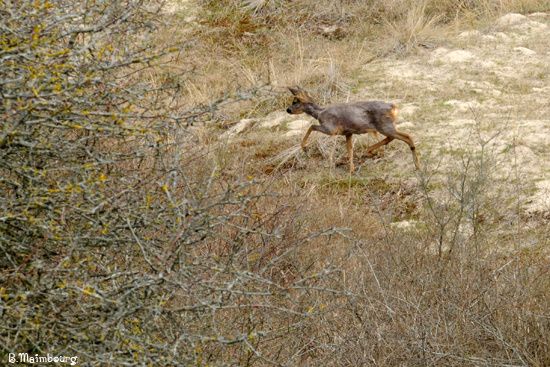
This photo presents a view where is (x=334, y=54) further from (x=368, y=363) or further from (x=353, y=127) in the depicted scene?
(x=368, y=363)

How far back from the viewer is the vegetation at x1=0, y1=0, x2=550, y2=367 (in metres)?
3.63

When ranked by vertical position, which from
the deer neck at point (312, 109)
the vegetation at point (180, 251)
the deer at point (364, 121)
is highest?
the vegetation at point (180, 251)

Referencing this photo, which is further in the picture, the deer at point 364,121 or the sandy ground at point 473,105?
the deer at point 364,121

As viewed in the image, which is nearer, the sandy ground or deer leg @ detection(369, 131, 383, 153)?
the sandy ground

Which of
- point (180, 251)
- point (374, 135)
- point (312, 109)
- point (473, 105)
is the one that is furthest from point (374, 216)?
point (180, 251)

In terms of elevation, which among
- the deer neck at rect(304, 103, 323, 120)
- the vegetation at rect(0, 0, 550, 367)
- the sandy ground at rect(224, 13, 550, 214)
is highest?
the vegetation at rect(0, 0, 550, 367)

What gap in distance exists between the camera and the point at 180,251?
11.8ft

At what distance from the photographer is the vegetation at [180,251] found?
3.63 metres

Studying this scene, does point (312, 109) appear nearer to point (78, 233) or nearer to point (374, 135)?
point (374, 135)

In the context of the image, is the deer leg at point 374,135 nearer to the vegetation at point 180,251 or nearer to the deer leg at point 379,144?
the deer leg at point 379,144

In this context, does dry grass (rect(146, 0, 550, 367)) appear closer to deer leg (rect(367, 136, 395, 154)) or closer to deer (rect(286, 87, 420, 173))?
deer leg (rect(367, 136, 395, 154))

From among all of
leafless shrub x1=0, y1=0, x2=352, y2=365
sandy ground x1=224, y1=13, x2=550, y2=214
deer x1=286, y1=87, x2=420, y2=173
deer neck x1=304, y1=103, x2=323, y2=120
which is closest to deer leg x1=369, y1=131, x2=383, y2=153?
→ deer x1=286, y1=87, x2=420, y2=173

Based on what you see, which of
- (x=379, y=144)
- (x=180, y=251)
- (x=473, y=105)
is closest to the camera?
(x=180, y=251)

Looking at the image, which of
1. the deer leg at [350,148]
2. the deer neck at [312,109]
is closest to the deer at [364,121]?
the deer leg at [350,148]
